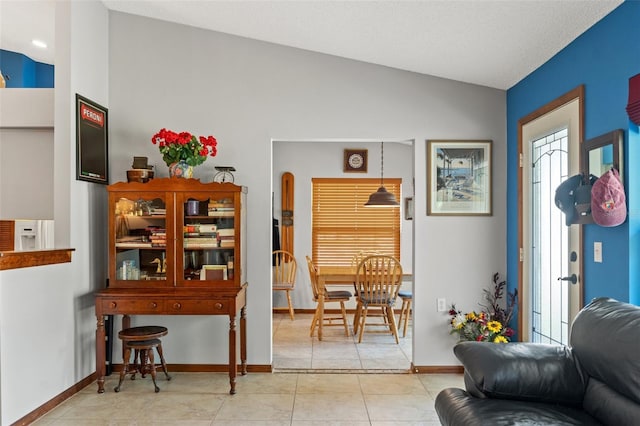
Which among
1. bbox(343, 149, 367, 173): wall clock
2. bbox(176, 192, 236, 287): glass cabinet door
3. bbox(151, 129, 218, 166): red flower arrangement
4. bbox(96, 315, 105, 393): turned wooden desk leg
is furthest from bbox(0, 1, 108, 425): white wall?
bbox(343, 149, 367, 173): wall clock

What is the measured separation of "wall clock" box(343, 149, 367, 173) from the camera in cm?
709

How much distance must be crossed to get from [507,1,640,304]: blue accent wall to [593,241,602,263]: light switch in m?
0.02

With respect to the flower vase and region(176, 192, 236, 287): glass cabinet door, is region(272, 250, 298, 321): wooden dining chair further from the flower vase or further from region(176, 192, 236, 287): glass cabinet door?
the flower vase

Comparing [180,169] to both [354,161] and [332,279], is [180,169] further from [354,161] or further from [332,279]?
[354,161]

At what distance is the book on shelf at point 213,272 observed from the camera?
3.97 meters

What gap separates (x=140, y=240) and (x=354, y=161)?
3.82 m

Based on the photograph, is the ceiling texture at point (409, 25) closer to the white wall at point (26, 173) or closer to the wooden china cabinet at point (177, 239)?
the white wall at point (26, 173)

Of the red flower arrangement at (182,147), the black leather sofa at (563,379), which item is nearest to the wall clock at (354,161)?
the red flower arrangement at (182,147)

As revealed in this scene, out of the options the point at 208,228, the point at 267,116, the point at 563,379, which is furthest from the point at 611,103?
the point at 208,228

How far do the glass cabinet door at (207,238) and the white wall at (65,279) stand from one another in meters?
0.79

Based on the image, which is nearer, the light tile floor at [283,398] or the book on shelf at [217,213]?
the light tile floor at [283,398]

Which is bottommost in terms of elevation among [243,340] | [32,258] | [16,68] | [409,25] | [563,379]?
[243,340]

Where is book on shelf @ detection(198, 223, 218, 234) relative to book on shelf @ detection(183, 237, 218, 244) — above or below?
above

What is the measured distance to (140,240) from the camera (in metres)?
3.98
